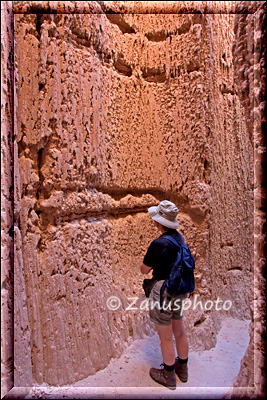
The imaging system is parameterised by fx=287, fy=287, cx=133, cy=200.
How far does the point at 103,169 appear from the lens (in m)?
1.66

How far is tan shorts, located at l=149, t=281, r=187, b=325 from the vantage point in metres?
1.33

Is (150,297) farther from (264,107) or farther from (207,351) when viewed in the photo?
(264,107)

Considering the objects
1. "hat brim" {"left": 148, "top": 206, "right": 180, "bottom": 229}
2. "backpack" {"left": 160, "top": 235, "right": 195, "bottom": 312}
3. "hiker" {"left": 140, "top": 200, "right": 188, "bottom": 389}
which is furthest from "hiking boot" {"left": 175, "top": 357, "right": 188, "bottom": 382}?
"hat brim" {"left": 148, "top": 206, "right": 180, "bottom": 229}

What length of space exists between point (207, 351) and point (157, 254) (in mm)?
747

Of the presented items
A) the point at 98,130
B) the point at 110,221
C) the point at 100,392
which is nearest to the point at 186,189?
the point at 110,221

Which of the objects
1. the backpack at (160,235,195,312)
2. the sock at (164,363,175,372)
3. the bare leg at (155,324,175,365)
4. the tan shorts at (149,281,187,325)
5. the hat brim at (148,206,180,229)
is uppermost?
the hat brim at (148,206,180,229)

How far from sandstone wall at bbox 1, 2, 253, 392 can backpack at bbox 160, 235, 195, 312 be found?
9.6 inches

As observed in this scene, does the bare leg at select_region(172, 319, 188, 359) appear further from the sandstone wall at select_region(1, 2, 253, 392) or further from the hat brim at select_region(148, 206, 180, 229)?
the hat brim at select_region(148, 206, 180, 229)

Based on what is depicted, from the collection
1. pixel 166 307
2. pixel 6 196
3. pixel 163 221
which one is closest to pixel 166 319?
pixel 166 307

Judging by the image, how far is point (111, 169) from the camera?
1.73 meters

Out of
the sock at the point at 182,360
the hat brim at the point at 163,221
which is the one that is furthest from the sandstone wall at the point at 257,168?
the hat brim at the point at 163,221

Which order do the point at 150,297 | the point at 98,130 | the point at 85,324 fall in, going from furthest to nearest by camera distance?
the point at 98,130 < the point at 85,324 < the point at 150,297

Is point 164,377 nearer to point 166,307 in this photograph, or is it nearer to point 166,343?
point 166,343

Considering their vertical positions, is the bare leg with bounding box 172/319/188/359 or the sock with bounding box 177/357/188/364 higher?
the bare leg with bounding box 172/319/188/359
